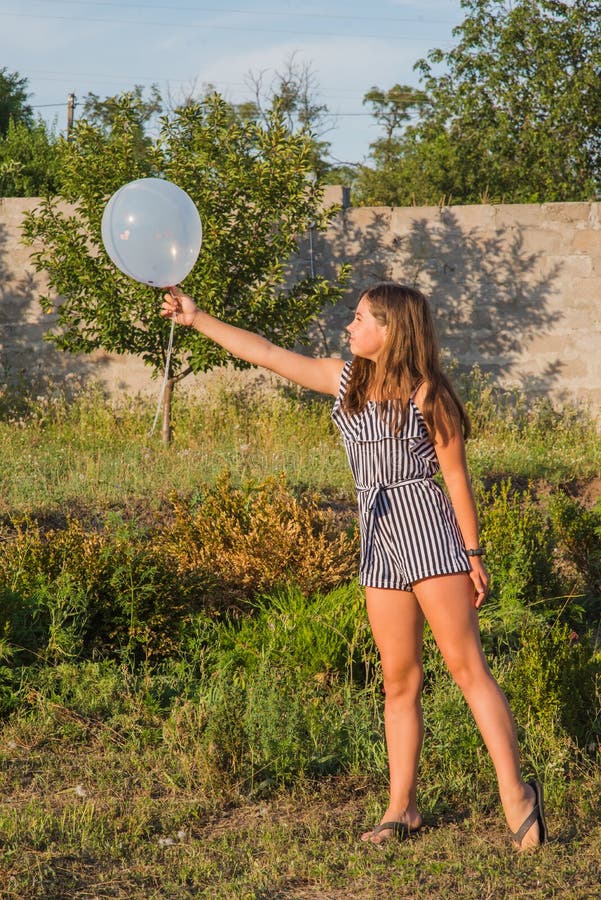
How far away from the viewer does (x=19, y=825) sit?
11.0 feet

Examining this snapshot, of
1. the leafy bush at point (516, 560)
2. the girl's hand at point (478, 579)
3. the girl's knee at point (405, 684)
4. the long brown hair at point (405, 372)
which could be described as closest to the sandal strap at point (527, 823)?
the girl's knee at point (405, 684)

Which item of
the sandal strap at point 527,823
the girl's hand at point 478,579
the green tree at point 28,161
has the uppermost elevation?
the green tree at point 28,161

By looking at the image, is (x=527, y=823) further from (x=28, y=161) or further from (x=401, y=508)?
(x=28, y=161)

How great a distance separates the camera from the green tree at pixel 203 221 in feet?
29.7

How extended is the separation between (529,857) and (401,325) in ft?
5.81

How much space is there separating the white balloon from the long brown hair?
890 mm

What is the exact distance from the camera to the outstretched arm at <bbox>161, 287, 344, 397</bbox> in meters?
3.54

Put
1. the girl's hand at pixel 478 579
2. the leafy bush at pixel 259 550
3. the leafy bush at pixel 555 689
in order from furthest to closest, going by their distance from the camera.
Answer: the leafy bush at pixel 259 550 → the leafy bush at pixel 555 689 → the girl's hand at pixel 478 579

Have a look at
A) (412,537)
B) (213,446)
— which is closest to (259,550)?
(412,537)

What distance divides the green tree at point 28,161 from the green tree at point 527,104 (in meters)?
6.10

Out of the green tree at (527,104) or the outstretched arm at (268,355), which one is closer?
the outstretched arm at (268,355)

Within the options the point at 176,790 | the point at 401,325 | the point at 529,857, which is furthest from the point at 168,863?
the point at 401,325

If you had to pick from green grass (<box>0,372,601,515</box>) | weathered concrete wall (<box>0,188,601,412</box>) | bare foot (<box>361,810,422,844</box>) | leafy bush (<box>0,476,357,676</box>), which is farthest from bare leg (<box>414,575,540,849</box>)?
weathered concrete wall (<box>0,188,601,412</box>)

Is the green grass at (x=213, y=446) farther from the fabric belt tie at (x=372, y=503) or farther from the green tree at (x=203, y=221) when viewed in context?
the fabric belt tie at (x=372, y=503)
